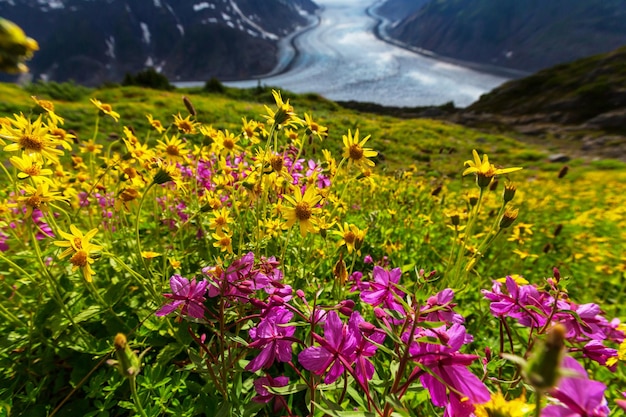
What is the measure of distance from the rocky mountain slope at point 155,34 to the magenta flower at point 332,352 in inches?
5649

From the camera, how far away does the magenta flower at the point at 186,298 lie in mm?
1137

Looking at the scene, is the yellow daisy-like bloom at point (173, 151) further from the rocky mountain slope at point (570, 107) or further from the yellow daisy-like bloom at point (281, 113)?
the rocky mountain slope at point (570, 107)

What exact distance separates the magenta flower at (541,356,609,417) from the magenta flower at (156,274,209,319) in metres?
1.00

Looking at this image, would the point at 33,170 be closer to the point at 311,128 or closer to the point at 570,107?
the point at 311,128

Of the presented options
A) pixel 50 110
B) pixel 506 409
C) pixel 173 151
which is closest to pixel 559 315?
pixel 506 409

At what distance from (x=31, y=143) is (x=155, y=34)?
188 meters

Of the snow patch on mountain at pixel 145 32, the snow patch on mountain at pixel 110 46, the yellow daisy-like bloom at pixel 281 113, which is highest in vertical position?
the snow patch on mountain at pixel 145 32

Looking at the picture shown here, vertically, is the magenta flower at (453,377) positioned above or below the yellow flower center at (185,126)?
below

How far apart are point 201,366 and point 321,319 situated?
455 mm

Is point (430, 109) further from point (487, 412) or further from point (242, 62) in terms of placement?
point (242, 62)

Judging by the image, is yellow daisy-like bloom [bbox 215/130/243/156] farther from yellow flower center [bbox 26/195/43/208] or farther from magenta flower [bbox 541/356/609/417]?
magenta flower [bbox 541/356/609/417]

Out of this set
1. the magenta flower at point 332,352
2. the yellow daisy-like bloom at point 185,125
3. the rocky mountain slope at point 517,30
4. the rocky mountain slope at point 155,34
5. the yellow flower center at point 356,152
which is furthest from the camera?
the rocky mountain slope at point 155,34

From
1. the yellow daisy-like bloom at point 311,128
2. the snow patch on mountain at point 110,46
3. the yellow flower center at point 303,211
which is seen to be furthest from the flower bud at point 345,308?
the snow patch on mountain at point 110,46

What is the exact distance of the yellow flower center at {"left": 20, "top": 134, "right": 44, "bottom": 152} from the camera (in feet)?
5.07
